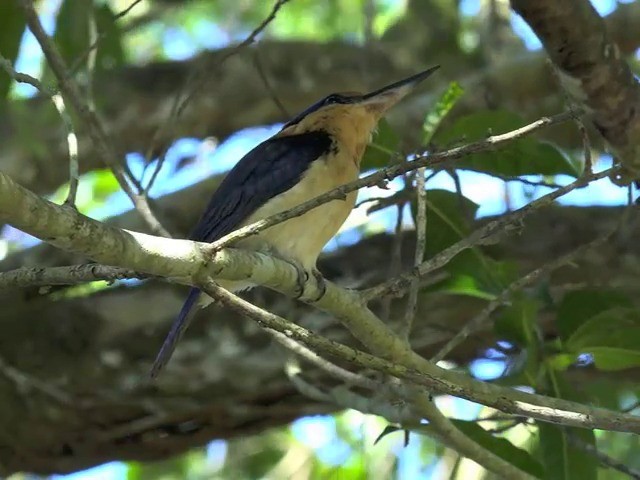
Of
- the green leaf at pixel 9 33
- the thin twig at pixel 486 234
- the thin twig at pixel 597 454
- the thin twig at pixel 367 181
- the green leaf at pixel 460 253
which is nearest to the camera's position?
the thin twig at pixel 367 181

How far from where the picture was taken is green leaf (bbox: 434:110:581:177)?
3570 mm

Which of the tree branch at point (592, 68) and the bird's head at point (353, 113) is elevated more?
the bird's head at point (353, 113)

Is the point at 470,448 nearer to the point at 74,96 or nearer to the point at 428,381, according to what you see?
the point at 428,381

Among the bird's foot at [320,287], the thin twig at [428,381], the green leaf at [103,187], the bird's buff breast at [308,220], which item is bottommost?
the thin twig at [428,381]

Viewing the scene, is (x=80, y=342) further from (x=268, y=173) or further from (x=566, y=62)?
(x=566, y=62)

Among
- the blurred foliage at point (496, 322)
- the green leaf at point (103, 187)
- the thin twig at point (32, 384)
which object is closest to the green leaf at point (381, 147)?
the blurred foliage at point (496, 322)

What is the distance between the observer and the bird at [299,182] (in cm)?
367

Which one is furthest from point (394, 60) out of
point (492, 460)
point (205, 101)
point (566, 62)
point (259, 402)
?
point (566, 62)

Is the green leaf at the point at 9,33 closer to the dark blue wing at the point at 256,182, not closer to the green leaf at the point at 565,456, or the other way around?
the dark blue wing at the point at 256,182

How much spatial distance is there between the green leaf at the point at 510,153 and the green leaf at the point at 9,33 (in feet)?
5.74

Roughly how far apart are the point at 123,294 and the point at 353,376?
1.84 metres

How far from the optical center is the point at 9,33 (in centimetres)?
402

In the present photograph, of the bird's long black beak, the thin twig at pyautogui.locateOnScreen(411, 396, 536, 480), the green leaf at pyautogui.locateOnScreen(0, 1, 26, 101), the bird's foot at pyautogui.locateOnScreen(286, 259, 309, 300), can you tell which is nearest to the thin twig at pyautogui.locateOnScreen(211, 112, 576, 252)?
the bird's foot at pyautogui.locateOnScreen(286, 259, 309, 300)

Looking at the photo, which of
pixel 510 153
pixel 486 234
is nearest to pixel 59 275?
pixel 486 234
